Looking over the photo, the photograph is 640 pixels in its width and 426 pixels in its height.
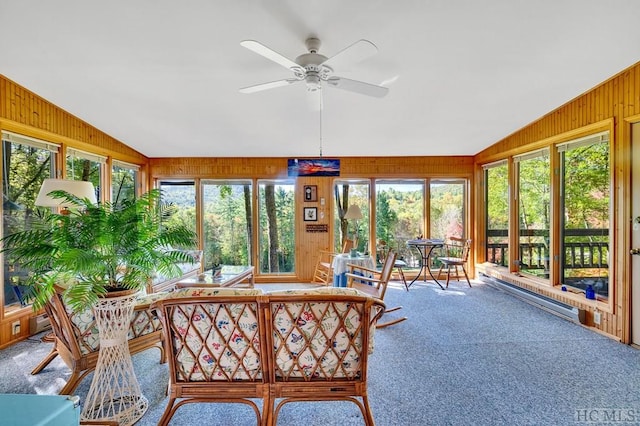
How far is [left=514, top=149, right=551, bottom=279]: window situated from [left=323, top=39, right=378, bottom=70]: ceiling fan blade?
357 cm

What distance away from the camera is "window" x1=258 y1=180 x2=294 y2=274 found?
5.54 m

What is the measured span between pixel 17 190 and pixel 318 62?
11.9ft

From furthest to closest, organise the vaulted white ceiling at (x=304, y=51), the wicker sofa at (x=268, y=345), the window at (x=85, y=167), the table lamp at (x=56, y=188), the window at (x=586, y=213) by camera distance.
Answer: the window at (x=85, y=167) → the window at (x=586, y=213) → the table lamp at (x=56, y=188) → the vaulted white ceiling at (x=304, y=51) → the wicker sofa at (x=268, y=345)

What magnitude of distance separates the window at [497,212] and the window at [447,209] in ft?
1.49

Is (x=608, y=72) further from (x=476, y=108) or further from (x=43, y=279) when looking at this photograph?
(x=43, y=279)

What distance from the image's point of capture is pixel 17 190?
3.18 metres

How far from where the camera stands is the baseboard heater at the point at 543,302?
3.38m

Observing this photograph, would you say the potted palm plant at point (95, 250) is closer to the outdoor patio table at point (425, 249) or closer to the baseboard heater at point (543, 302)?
the outdoor patio table at point (425, 249)

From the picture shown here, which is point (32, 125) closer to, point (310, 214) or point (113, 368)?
point (113, 368)

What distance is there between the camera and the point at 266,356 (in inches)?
67.6

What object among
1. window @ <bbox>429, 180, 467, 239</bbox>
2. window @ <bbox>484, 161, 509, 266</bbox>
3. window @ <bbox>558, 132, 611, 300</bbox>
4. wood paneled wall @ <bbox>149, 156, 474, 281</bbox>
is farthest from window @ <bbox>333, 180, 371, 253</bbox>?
window @ <bbox>558, 132, 611, 300</bbox>

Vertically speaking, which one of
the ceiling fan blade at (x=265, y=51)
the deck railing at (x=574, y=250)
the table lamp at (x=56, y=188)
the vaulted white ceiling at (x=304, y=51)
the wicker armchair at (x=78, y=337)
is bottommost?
the wicker armchair at (x=78, y=337)

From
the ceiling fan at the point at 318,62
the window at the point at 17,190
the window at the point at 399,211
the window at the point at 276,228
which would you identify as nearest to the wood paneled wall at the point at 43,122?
the window at the point at 17,190

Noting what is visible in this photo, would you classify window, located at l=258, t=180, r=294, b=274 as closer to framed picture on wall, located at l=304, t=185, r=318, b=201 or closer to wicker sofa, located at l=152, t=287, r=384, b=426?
framed picture on wall, located at l=304, t=185, r=318, b=201
